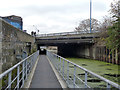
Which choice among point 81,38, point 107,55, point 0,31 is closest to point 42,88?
point 0,31

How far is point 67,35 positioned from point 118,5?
13.0 meters

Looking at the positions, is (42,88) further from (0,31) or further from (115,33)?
(115,33)

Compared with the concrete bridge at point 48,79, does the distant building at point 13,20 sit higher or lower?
higher

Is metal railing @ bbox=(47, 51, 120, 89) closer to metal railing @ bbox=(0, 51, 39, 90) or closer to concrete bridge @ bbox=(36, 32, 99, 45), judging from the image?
metal railing @ bbox=(0, 51, 39, 90)

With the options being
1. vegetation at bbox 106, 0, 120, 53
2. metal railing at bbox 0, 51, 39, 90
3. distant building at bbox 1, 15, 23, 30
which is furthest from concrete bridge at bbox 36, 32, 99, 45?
metal railing at bbox 0, 51, 39, 90

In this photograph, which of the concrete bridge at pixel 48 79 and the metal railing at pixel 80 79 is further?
the concrete bridge at pixel 48 79

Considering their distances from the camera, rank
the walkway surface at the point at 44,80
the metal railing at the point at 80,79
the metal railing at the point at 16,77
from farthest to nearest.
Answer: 1. the walkway surface at the point at 44,80
2. the metal railing at the point at 16,77
3. the metal railing at the point at 80,79

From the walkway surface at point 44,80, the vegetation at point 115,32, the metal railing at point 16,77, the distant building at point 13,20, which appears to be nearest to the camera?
the metal railing at point 16,77

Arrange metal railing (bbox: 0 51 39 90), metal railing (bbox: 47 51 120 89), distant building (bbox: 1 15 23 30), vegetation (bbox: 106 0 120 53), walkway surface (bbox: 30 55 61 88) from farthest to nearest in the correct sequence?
distant building (bbox: 1 15 23 30), vegetation (bbox: 106 0 120 53), walkway surface (bbox: 30 55 61 88), metal railing (bbox: 0 51 39 90), metal railing (bbox: 47 51 120 89)

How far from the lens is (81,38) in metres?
24.3

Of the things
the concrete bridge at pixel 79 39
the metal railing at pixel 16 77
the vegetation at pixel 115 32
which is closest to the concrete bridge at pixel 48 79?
the metal railing at pixel 16 77

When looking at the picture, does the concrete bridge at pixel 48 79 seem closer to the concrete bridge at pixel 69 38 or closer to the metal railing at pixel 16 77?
the metal railing at pixel 16 77

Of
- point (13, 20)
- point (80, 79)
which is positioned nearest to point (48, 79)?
point (80, 79)

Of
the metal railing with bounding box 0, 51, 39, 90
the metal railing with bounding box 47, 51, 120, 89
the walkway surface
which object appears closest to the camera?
the metal railing with bounding box 47, 51, 120, 89
